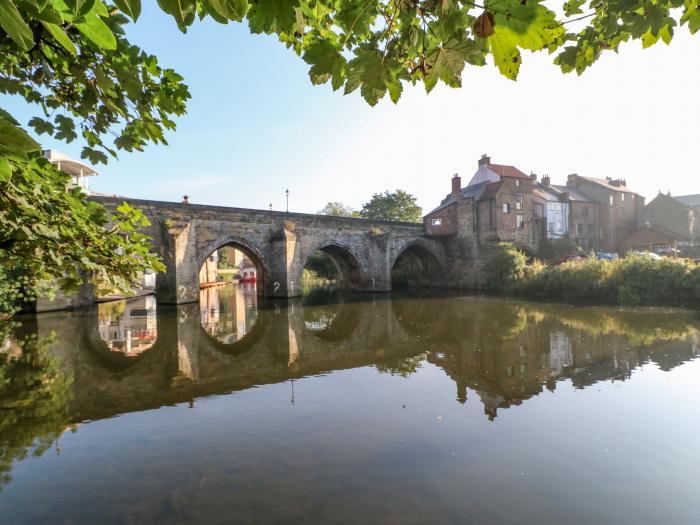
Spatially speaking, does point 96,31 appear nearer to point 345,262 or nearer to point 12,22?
point 12,22

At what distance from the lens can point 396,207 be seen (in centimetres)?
4781

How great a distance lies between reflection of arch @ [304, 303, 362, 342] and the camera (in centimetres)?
1302

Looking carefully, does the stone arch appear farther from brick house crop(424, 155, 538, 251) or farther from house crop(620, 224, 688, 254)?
house crop(620, 224, 688, 254)

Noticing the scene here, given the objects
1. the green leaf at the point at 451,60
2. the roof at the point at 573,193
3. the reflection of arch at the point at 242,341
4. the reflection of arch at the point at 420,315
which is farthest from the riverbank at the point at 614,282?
the green leaf at the point at 451,60

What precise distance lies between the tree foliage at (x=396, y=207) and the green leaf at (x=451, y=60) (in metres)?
46.0

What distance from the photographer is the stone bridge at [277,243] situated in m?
19.0

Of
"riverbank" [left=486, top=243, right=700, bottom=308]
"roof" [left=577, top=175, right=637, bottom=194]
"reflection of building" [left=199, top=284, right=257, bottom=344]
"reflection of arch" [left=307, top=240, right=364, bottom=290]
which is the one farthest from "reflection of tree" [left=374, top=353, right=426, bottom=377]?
"roof" [left=577, top=175, right=637, bottom=194]

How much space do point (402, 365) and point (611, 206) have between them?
142ft

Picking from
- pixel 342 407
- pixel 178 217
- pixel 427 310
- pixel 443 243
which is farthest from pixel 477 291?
pixel 342 407

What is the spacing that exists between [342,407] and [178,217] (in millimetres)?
16520

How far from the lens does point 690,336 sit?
11.2 metres

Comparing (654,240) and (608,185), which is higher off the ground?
(608,185)

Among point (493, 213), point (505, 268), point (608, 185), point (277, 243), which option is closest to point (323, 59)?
point (277, 243)

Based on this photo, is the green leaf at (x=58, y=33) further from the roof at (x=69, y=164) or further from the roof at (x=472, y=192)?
the roof at (x=472, y=192)
